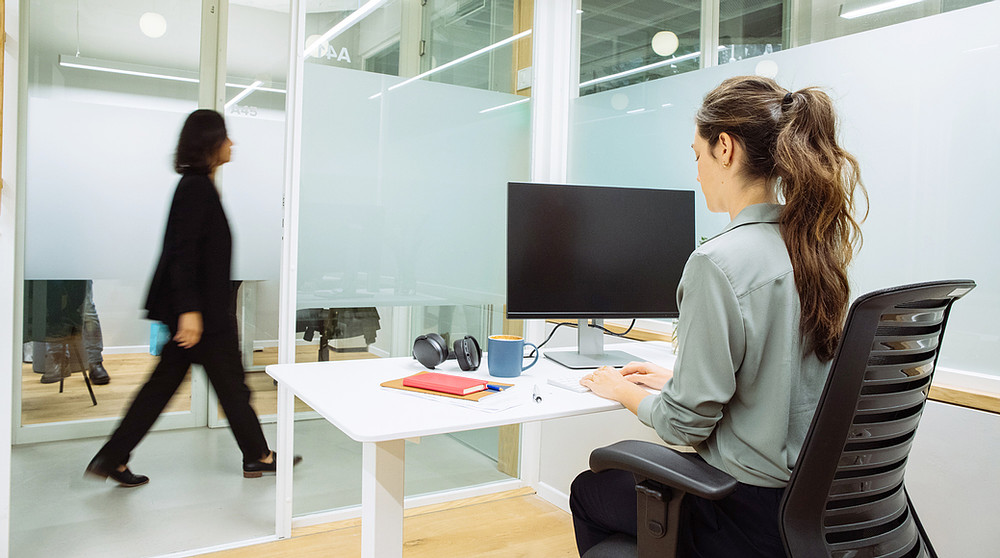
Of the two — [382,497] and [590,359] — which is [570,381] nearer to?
[590,359]

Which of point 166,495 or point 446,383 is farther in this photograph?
point 166,495

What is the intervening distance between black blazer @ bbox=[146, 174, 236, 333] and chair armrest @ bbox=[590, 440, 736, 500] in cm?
165

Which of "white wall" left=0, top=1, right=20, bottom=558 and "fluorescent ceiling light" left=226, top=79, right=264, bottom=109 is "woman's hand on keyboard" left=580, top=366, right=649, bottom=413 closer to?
"fluorescent ceiling light" left=226, top=79, right=264, bottom=109

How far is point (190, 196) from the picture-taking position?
7.39 feet

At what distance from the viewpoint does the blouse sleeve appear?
113cm

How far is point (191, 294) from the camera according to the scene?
2.28 m

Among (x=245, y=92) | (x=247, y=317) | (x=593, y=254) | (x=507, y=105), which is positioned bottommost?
(x=247, y=317)

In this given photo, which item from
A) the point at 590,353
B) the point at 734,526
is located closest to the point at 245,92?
the point at 590,353

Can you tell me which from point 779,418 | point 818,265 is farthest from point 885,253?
point 779,418

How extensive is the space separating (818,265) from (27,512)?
7.90 feet

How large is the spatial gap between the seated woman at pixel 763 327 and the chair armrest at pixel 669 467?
58mm

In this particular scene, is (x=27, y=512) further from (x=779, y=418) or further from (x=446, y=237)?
(x=779, y=418)

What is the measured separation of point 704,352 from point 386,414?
642 mm

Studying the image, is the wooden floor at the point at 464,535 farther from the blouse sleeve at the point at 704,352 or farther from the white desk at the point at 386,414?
the blouse sleeve at the point at 704,352
